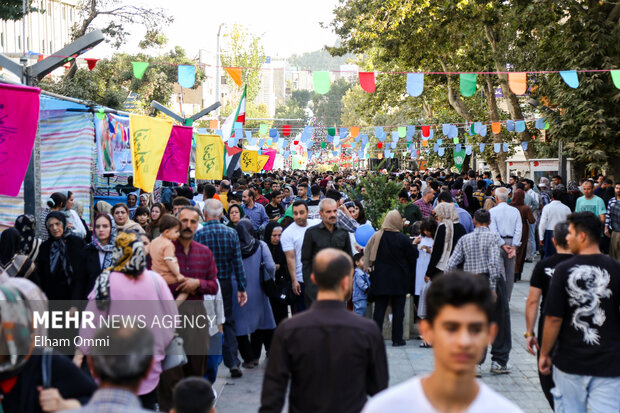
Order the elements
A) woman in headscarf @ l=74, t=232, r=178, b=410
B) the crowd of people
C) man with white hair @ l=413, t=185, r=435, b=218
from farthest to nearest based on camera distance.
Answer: man with white hair @ l=413, t=185, r=435, b=218 < woman in headscarf @ l=74, t=232, r=178, b=410 < the crowd of people

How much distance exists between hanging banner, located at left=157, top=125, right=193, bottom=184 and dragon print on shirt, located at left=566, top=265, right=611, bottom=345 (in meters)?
9.09

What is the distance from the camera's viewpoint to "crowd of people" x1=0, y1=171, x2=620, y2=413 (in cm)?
257

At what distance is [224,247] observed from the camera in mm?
7406

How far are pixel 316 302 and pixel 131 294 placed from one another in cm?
169

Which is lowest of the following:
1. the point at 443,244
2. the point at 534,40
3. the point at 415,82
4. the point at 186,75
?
the point at 443,244

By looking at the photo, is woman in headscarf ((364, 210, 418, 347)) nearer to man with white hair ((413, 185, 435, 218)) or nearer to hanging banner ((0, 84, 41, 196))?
hanging banner ((0, 84, 41, 196))

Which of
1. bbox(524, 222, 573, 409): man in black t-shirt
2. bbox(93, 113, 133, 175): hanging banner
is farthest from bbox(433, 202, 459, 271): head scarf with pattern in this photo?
bbox(93, 113, 133, 175): hanging banner

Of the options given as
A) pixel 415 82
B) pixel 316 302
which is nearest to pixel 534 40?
pixel 415 82

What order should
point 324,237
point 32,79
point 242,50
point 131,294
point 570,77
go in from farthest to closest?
point 242,50
point 570,77
point 32,79
point 324,237
point 131,294

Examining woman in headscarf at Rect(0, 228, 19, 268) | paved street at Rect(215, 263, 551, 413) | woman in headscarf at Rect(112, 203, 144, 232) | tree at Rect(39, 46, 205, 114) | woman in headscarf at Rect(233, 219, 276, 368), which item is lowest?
paved street at Rect(215, 263, 551, 413)

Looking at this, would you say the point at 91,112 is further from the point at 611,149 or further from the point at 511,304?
the point at 611,149

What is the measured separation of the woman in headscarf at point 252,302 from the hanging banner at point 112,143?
12.1ft

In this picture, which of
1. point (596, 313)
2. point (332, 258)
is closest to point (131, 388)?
point (332, 258)

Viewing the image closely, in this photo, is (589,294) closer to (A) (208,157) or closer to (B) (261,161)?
(A) (208,157)
